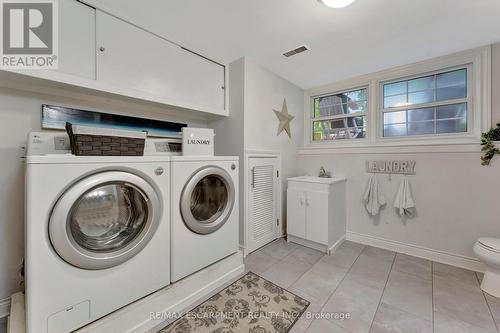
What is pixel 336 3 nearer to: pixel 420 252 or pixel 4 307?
pixel 420 252

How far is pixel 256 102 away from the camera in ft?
7.69

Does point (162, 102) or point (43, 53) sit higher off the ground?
point (43, 53)

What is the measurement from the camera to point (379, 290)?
1649 millimetres

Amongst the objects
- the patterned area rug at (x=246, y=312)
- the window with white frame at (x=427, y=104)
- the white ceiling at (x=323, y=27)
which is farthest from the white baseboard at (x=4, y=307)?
the window with white frame at (x=427, y=104)

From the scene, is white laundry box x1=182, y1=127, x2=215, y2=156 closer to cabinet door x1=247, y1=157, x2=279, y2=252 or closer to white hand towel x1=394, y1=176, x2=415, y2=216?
cabinet door x1=247, y1=157, x2=279, y2=252

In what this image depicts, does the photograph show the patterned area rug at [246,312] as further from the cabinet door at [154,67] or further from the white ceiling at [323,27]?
the white ceiling at [323,27]

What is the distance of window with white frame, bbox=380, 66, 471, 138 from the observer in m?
2.13

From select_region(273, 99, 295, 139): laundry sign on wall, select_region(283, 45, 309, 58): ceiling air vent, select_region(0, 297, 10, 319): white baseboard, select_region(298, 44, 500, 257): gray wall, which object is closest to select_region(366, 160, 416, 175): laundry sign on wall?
select_region(298, 44, 500, 257): gray wall

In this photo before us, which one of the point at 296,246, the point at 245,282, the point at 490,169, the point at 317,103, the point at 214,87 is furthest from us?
the point at 317,103

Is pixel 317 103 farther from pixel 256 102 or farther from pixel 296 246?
pixel 296 246

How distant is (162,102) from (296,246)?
2.20 meters

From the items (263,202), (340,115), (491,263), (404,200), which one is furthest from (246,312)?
(340,115)

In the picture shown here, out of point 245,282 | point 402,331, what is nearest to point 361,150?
point 402,331

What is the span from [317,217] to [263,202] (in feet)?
2.15
